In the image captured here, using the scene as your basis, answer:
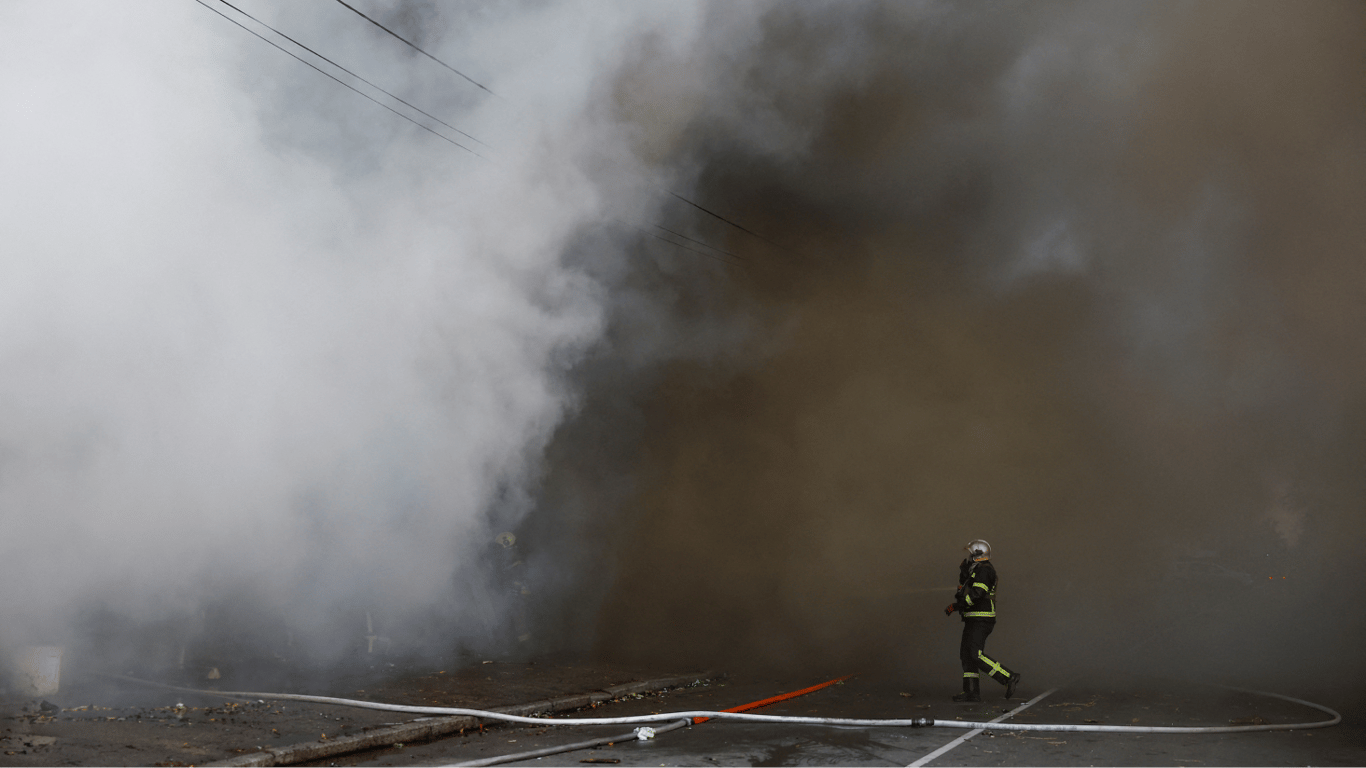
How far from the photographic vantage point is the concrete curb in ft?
16.3

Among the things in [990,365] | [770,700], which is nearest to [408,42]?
[770,700]

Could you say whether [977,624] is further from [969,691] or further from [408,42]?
[408,42]

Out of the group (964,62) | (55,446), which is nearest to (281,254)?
(55,446)

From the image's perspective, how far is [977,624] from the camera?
26.4ft

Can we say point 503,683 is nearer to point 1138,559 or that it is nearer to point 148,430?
point 148,430

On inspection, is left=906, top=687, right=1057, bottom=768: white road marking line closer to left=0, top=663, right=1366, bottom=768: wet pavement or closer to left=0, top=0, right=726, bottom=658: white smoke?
left=0, top=663, right=1366, bottom=768: wet pavement

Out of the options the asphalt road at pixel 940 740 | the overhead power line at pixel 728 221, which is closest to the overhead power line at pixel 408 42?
the overhead power line at pixel 728 221

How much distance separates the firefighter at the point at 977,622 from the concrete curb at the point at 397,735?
2.92 m

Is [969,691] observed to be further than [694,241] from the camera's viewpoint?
No

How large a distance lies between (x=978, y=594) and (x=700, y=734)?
3154 millimetres

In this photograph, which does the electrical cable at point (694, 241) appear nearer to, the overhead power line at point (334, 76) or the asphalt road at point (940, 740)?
the overhead power line at point (334, 76)

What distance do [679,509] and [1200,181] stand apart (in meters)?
8.14

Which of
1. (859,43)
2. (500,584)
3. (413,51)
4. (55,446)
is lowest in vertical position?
(500,584)

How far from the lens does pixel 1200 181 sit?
11.1m
